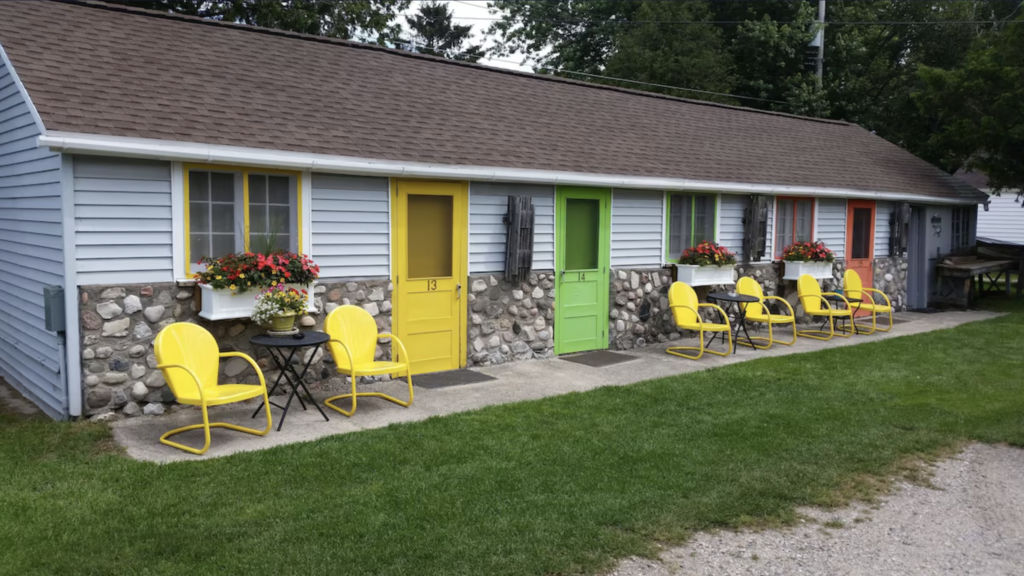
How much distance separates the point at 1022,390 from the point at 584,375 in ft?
14.3

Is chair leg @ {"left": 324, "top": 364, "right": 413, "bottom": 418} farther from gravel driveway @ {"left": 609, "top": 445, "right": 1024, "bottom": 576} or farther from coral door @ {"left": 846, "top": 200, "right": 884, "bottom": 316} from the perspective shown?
coral door @ {"left": 846, "top": 200, "right": 884, "bottom": 316}

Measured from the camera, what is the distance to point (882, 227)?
563 inches

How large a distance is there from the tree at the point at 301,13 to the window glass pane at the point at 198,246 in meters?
10.6

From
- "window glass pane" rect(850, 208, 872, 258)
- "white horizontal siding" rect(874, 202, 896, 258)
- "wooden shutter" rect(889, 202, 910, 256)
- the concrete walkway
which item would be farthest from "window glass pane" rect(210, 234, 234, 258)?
"wooden shutter" rect(889, 202, 910, 256)

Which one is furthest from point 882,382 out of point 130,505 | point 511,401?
point 130,505

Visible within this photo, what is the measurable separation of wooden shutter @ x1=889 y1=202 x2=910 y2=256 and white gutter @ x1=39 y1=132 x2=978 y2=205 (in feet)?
12.8

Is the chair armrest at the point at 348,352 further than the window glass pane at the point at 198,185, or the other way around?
the window glass pane at the point at 198,185

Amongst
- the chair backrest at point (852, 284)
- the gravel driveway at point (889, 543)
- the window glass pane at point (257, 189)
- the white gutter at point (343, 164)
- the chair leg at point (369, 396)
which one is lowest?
the gravel driveway at point (889, 543)

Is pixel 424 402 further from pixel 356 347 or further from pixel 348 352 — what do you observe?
pixel 348 352

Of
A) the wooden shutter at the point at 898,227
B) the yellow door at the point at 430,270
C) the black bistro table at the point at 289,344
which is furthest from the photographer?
the wooden shutter at the point at 898,227

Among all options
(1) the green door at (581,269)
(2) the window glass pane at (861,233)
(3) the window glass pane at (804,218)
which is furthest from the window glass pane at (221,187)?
(2) the window glass pane at (861,233)

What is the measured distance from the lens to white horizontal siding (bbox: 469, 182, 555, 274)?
8711mm

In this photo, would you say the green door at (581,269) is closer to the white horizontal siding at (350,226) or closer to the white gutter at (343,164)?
the white gutter at (343,164)

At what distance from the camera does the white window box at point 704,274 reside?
1052 centimetres
